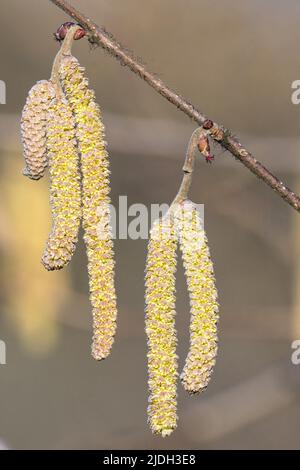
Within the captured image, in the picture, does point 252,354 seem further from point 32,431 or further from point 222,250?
point 32,431

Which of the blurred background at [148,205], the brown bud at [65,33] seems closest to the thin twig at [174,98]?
the brown bud at [65,33]

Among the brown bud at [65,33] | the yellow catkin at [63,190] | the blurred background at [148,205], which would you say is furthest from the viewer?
the blurred background at [148,205]

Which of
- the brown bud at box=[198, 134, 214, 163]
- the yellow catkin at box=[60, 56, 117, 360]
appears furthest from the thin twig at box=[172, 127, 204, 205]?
the yellow catkin at box=[60, 56, 117, 360]

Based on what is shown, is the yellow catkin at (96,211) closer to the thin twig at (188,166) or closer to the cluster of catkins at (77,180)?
the cluster of catkins at (77,180)

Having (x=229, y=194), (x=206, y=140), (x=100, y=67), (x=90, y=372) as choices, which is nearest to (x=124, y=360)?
(x=90, y=372)

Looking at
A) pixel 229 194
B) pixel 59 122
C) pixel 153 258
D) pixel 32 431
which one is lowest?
pixel 153 258
